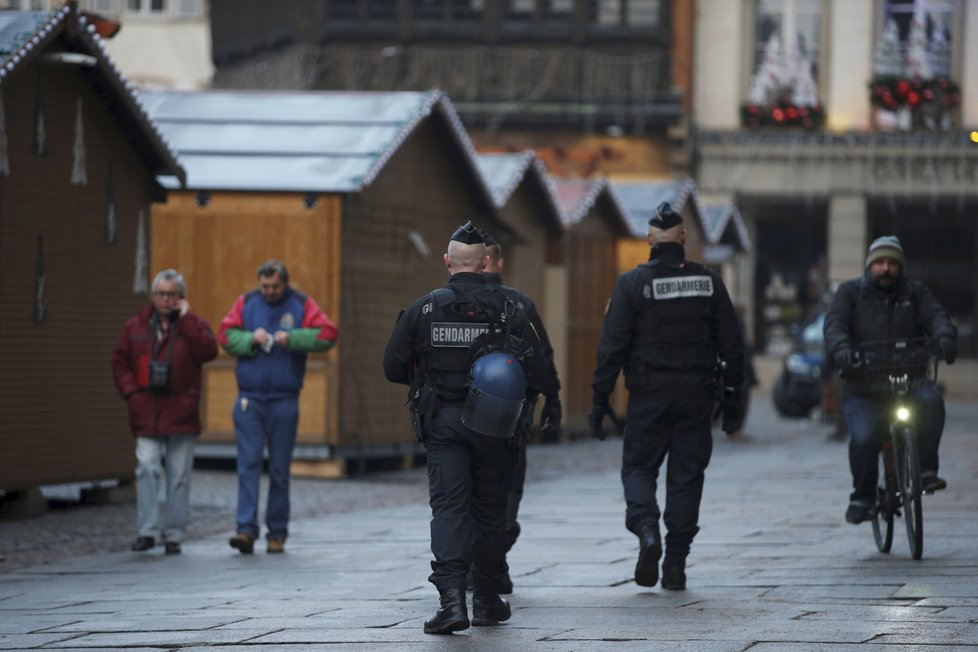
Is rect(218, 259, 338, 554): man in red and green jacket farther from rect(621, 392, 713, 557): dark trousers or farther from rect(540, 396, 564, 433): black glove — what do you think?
rect(540, 396, 564, 433): black glove

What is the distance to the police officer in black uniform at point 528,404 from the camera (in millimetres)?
9359

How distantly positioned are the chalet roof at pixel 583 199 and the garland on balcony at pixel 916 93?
13044 mm

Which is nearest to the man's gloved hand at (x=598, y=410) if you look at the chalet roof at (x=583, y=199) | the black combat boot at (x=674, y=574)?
the black combat boot at (x=674, y=574)

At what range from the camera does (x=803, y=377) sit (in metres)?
30.6

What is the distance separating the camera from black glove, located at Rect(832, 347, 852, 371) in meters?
11.5

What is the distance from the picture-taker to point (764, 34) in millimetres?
40594

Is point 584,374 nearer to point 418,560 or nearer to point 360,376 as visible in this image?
point 360,376

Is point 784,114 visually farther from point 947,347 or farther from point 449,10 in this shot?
point 947,347

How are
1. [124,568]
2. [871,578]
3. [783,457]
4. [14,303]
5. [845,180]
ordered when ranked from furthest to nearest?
[845,180] → [783,457] → [14,303] → [124,568] → [871,578]

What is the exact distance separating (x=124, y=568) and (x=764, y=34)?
30.5m

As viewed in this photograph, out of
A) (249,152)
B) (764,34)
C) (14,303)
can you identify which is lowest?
(14,303)

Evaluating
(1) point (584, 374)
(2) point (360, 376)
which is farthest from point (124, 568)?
(1) point (584, 374)

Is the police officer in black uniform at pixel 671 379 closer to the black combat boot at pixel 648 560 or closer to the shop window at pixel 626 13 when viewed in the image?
the black combat boot at pixel 648 560

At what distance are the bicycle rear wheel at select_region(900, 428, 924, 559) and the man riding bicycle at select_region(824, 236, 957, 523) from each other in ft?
1.04
